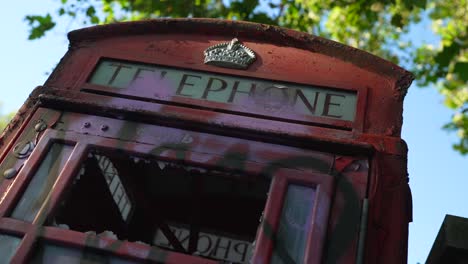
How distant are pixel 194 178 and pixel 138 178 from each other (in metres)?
0.38

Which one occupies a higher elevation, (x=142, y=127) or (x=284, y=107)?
(x=284, y=107)

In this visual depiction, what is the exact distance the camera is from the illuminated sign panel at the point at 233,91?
212 centimetres

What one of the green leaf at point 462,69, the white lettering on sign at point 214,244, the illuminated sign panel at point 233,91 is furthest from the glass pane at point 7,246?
the green leaf at point 462,69

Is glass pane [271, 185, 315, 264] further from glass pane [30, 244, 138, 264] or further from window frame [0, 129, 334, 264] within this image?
glass pane [30, 244, 138, 264]

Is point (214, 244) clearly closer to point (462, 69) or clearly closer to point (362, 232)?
point (362, 232)

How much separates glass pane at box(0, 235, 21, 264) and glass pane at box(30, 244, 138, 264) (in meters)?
0.08

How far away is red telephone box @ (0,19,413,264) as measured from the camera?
5.53 feet

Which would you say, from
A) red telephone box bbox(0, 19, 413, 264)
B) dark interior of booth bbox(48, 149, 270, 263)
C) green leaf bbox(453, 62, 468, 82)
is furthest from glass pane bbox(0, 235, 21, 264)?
green leaf bbox(453, 62, 468, 82)

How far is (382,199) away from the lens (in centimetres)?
181

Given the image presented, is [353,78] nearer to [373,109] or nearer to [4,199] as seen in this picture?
[373,109]

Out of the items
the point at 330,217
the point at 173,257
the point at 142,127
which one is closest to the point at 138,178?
the point at 142,127

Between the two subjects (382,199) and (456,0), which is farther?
(456,0)

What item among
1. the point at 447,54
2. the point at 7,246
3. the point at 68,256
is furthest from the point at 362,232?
the point at 447,54

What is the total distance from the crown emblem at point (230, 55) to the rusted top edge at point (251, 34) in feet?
0.32
